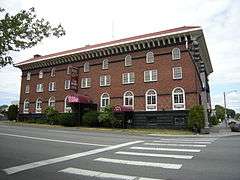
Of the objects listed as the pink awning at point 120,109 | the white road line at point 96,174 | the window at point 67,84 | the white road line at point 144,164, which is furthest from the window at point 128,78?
the white road line at point 96,174

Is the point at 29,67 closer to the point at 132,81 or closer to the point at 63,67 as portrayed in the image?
the point at 63,67

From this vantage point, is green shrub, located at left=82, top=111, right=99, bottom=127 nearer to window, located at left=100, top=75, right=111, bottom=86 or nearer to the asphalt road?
window, located at left=100, top=75, right=111, bottom=86

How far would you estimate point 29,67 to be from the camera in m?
51.5

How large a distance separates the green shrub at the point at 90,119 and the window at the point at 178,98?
10881 mm

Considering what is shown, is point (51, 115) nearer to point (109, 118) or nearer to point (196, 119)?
point (109, 118)

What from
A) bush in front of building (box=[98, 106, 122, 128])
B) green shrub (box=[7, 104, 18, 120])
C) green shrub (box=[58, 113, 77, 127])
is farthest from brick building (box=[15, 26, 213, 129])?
green shrub (box=[7, 104, 18, 120])

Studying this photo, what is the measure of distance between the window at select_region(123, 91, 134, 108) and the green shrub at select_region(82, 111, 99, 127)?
4385 mm

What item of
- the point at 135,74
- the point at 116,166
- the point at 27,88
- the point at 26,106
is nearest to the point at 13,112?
the point at 26,106

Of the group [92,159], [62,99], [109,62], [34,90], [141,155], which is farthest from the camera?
[34,90]

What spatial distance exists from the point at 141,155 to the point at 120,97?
26.8m

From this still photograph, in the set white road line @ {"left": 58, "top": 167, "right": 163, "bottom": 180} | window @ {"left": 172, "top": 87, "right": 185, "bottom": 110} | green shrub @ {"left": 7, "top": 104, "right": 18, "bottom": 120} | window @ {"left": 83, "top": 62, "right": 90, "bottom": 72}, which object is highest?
window @ {"left": 83, "top": 62, "right": 90, "bottom": 72}

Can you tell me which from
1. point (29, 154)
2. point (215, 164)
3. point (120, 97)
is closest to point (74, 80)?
point (120, 97)

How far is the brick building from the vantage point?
33.5 m

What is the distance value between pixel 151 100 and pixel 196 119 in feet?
25.4
